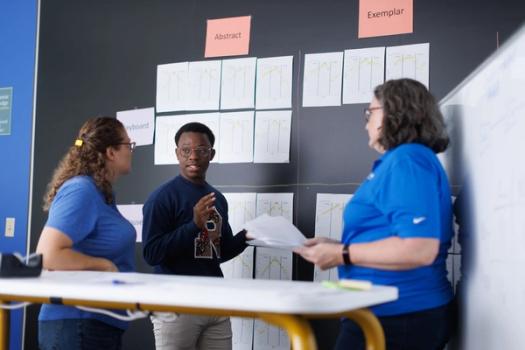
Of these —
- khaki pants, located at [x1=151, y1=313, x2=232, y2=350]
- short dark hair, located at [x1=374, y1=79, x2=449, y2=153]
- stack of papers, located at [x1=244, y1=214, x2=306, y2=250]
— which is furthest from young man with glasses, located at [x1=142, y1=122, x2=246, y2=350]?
short dark hair, located at [x1=374, y1=79, x2=449, y2=153]

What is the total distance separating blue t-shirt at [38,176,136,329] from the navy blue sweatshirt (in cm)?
30

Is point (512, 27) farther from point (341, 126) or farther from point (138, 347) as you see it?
point (138, 347)

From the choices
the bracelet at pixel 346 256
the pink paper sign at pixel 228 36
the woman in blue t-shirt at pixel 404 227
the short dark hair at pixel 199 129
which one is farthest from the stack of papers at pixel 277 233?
the pink paper sign at pixel 228 36

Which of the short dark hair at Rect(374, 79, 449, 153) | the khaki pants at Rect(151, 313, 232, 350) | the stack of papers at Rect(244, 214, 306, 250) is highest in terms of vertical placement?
the short dark hair at Rect(374, 79, 449, 153)

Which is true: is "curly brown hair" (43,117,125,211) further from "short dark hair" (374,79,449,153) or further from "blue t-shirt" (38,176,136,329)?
"short dark hair" (374,79,449,153)

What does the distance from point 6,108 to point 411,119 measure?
260cm

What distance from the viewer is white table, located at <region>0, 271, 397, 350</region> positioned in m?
1.12

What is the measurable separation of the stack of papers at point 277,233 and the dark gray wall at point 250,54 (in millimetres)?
→ 637

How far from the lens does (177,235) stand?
2.33 meters

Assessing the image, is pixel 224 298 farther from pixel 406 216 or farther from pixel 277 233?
pixel 277 233

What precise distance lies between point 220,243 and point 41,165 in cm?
134

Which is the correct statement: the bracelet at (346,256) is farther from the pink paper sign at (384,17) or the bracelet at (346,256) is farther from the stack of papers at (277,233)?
the pink paper sign at (384,17)

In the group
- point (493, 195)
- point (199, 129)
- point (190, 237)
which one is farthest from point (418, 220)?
point (199, 129)

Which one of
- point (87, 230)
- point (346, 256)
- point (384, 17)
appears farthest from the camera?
point (384, 17)
